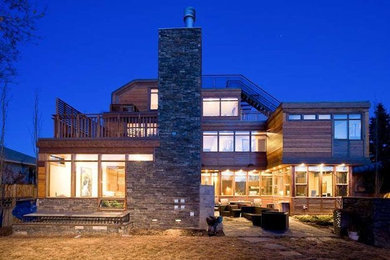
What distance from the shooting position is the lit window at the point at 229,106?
82.9 feet

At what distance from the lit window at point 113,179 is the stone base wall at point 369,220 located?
8130 mm

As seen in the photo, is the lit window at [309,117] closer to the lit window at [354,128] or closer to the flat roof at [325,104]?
the flat roof at [325,104]

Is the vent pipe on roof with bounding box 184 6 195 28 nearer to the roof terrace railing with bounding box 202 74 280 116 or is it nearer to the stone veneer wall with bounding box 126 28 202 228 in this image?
the stone veneer wall with bounding box 126 28 202 228

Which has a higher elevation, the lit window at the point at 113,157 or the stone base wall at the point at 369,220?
the lit window at the point at 113,157

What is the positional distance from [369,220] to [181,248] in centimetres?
593

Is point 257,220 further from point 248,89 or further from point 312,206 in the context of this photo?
point 248,89

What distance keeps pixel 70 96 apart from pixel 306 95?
105 m

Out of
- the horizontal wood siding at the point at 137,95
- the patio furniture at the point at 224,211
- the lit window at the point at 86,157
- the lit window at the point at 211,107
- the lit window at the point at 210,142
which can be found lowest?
the patio furniture at the point at 224,211

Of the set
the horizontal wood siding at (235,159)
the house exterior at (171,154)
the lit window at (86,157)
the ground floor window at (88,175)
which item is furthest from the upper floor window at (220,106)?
the lit window at (86,157)

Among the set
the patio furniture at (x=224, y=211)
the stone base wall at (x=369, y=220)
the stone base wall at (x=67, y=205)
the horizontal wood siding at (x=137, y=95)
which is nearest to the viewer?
the stone base wall at (x=369, y=220)

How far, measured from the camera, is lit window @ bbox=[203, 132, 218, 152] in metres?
23.3

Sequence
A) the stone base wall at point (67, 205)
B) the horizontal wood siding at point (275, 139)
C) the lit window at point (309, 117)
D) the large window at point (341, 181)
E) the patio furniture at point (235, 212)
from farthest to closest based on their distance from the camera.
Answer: the large window at point (341, 181), the horizontal wood siding at point (275, 139), the lit window at point (309, 117), the patio furniture at point (235, 212), the stone base wall at point (67, 205)

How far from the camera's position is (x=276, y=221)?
42.7 feet

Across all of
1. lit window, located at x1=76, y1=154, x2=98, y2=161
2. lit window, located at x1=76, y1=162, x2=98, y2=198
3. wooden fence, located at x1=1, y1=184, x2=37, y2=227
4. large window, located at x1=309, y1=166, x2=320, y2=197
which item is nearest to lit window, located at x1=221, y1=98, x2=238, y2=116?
large window, located at x1=309, y1=166, x2=320, y2=197
